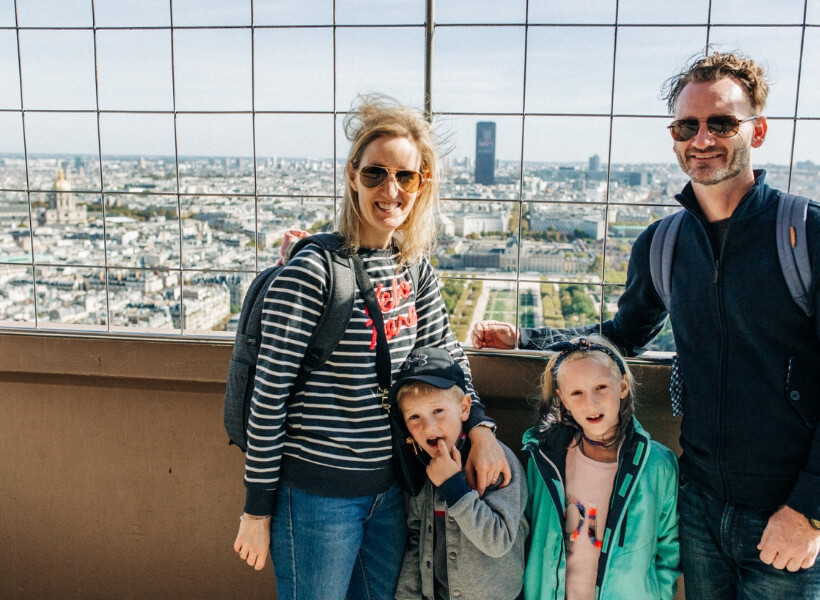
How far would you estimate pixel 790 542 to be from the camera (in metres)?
1.57

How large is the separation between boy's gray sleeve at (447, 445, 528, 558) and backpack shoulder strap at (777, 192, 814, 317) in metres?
0.90

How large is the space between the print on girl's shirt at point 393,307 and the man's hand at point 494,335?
0.55m

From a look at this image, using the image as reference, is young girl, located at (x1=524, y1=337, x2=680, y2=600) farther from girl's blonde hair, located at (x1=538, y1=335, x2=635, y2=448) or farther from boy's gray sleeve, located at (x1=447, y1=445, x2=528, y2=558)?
boy's gray sleeve, located at (x1=447, y1=445, x2=528, y2=558)

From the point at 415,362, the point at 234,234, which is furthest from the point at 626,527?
the point at 234,234

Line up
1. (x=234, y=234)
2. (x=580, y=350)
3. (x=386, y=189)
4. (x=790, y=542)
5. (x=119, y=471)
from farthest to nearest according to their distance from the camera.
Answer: (x=234, y=234) < (x=119, y=471) < (x=580, y=350) < (x=386, y=189) < (x=790, y=542)

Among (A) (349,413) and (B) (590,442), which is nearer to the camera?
(A) (349,413)

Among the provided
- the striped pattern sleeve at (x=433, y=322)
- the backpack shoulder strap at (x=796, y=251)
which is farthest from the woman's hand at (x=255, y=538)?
the backpack shoulder strap at (x=796, y=251)

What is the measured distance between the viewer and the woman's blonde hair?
1.82m

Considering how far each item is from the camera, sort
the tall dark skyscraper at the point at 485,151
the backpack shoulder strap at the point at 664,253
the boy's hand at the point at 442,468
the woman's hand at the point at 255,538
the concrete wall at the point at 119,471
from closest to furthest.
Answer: the woman's hand at the point at 255,538
the boy's hand at the point at 442,468
the backpack shoulder strap at the point at 664,253
the concrete wall at the point at 119,471
the tall dark skyscraper at the point at 485,151

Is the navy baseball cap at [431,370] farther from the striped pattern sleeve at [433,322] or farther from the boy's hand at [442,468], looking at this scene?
the boy's hand at [442,468]

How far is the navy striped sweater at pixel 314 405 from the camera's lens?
1.62 meters

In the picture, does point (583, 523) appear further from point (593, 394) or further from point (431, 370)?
point (431, 370)

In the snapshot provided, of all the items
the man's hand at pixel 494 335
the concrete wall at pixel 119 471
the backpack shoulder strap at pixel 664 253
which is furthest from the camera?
the concrete wall at pixel 119 471

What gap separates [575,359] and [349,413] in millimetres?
710
